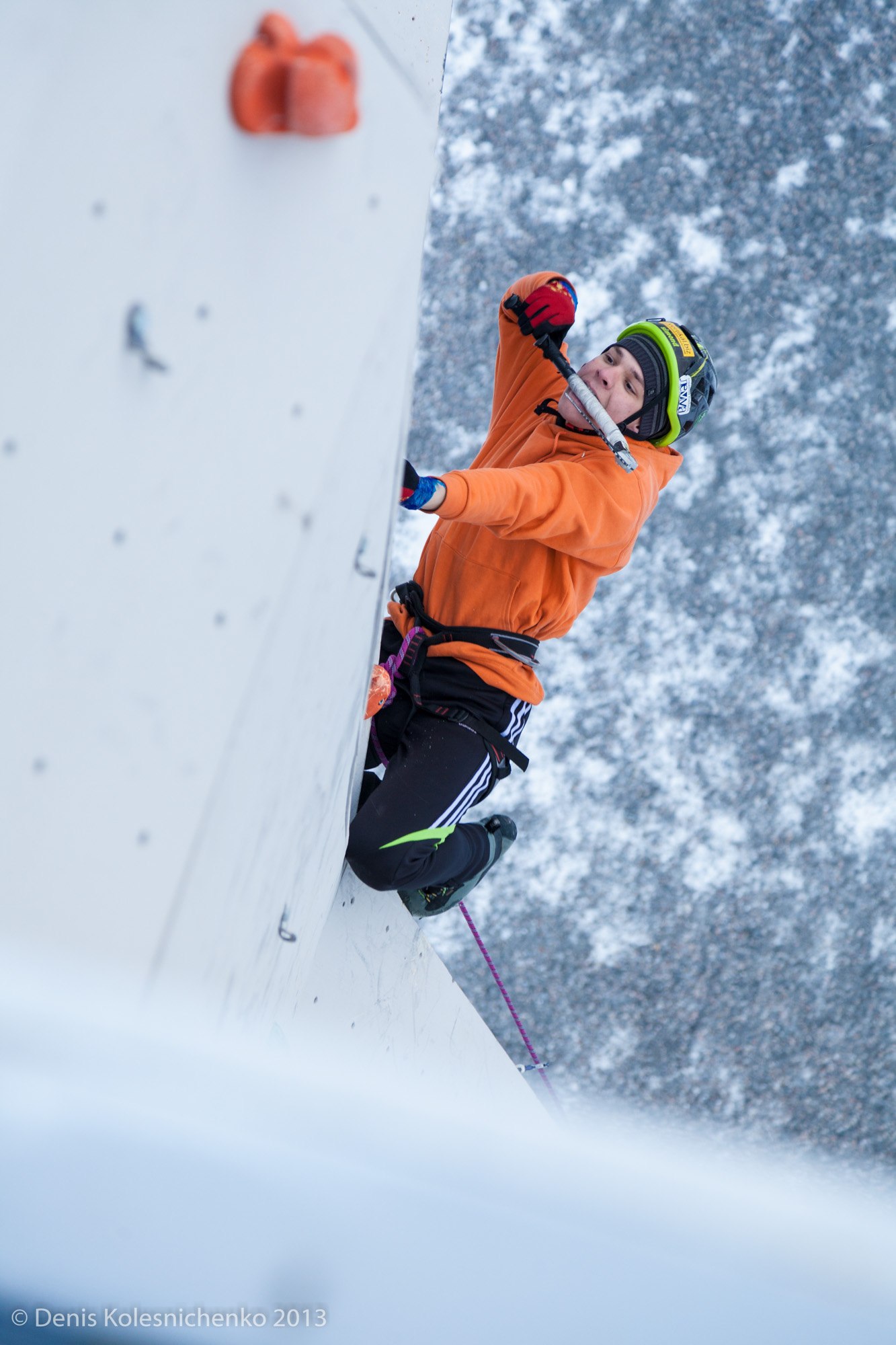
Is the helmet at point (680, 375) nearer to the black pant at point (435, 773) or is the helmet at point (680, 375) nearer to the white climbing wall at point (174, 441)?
the black pant at point (435, 773)

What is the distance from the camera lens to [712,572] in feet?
7.42

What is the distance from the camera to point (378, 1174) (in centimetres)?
24

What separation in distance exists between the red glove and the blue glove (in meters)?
0.48

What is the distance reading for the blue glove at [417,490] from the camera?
3.07 feet

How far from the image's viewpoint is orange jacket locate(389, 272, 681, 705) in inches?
43.5

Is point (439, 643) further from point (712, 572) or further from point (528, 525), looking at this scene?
point (712, 572)

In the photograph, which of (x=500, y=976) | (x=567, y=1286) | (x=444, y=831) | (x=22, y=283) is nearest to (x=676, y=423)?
(x=444, y=831)

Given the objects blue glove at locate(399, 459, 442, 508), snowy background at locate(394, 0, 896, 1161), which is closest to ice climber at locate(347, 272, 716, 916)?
blue glove at locate(399, 459, 442, 508)

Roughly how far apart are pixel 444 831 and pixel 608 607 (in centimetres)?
110

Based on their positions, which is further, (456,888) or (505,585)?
(456,888)

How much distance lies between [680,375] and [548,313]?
0.21 meters

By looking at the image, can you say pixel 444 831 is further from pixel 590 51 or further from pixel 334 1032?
pixel 590 51

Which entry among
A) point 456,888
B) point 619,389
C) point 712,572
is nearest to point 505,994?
point 456,888

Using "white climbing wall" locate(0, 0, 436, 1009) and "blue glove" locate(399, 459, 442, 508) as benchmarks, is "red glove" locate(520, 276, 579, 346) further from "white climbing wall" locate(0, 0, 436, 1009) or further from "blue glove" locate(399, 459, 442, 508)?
"white climbing wall" locate(0, 0, 436, 1009)
